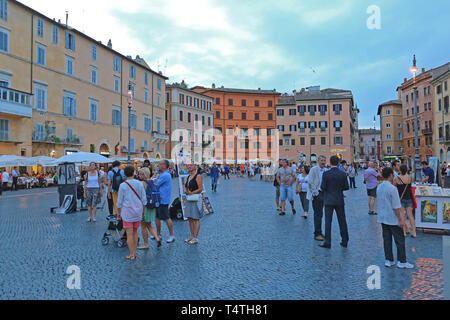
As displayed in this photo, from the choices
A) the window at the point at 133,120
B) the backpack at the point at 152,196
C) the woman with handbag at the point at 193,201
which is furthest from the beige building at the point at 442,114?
the backpack at the point at 152,196

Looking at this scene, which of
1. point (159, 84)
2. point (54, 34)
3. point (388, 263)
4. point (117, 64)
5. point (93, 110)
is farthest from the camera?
point (159, 84)

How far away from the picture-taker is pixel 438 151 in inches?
1809

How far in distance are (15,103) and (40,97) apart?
159 inches

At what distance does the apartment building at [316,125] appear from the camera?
67.4m

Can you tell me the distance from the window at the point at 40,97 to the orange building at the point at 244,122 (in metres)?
40.8

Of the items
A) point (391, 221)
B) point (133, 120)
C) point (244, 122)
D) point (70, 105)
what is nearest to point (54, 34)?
point (70, 105)

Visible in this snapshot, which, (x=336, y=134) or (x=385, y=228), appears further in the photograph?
(x=336, y=134)

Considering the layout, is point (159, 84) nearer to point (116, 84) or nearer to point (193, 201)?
point (116, 84)

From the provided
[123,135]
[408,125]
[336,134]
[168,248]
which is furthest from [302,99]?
[168,248]

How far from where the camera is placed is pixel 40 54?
31016 millimetres

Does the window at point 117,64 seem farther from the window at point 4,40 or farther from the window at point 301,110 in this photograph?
the window at point 301,110

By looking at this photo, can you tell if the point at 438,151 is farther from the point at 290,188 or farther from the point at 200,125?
the point at 290,188

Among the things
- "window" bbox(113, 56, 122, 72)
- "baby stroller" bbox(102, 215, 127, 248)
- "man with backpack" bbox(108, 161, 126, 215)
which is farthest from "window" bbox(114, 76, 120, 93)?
"baby stroller" bbox(102, 215, 127, 248)

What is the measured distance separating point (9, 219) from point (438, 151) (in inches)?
1968
